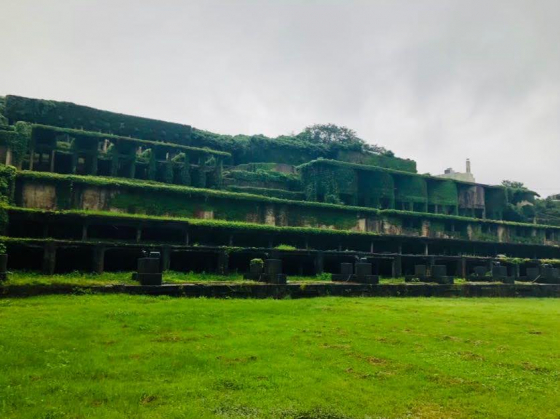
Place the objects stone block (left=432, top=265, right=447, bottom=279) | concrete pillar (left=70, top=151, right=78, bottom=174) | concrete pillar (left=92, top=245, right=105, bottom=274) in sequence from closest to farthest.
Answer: concrete pillar (left=92, top=245, right=105, bottom=274) → stone block (left=432, top=265, right=447, bottom=279) → concrete pillar (left=70, top=151, right=78, bottom=174)

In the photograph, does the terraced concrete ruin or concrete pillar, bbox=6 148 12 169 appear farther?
concrete pillar, bbox=6 148 12 169

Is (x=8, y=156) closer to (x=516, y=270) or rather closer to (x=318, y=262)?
(x=318, y=262)

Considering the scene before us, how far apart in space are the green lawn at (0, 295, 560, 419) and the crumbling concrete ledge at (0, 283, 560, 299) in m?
2.10

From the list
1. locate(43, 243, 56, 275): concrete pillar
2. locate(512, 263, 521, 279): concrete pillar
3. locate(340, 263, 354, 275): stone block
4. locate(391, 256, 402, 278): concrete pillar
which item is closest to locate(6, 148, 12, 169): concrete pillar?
locate(43, 243, 56, 275): concrete pillar

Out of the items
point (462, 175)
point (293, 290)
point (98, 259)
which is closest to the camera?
point (293, 290)

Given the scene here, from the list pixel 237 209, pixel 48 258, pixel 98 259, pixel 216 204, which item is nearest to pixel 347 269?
pixel 98 259

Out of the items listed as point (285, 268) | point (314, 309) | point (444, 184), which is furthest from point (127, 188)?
point (444, 184)

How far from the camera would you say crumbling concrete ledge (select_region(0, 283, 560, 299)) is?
16484 millimetres

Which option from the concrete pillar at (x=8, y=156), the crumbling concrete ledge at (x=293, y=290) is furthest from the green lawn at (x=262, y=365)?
the concrete pillar at (x=8, y=156)

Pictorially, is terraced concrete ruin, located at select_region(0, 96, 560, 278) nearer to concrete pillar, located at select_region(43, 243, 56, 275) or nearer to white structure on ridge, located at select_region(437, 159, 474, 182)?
concrete pillar, located at select_region(43, 243, 56, 275)

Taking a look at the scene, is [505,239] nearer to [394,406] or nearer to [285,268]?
[285,268]

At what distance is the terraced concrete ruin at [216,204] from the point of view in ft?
86.4

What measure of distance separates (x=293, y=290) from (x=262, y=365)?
11773mm

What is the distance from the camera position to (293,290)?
66.6 ft
